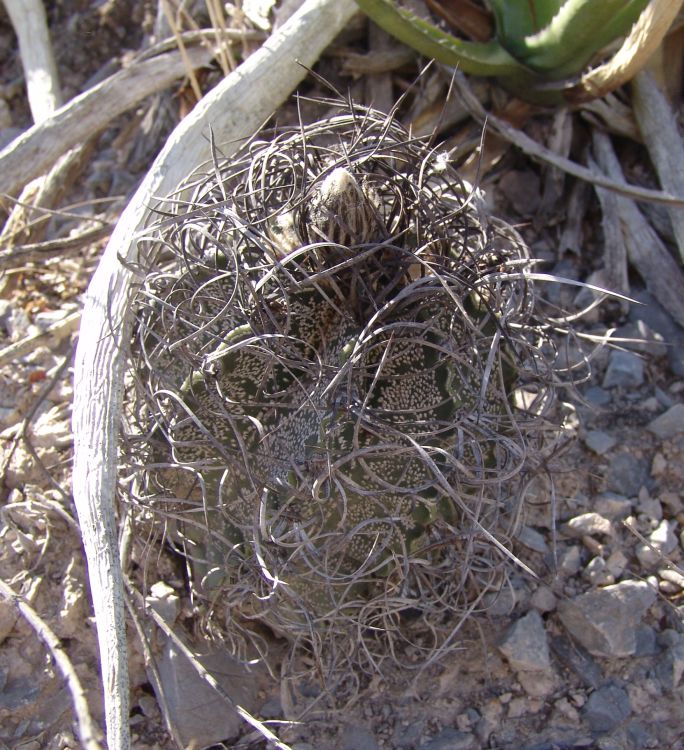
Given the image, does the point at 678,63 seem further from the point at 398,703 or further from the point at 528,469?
the point at 398,703

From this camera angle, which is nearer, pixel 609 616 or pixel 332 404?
pixel 332 404

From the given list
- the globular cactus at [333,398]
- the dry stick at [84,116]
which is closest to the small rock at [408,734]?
the globular cactus at [333,398]

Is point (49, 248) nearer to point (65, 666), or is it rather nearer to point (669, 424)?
point (65, 666)

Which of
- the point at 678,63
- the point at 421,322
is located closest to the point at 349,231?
the point at 421,322

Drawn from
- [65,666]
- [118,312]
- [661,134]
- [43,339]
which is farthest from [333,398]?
[661,134]

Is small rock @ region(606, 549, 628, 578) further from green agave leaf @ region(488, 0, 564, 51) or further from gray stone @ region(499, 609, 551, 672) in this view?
green agave leaf @ region(488, 0, 564, 51)

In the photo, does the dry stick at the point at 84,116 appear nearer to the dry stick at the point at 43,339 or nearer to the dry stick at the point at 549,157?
the dry stick at the point at 43,339
